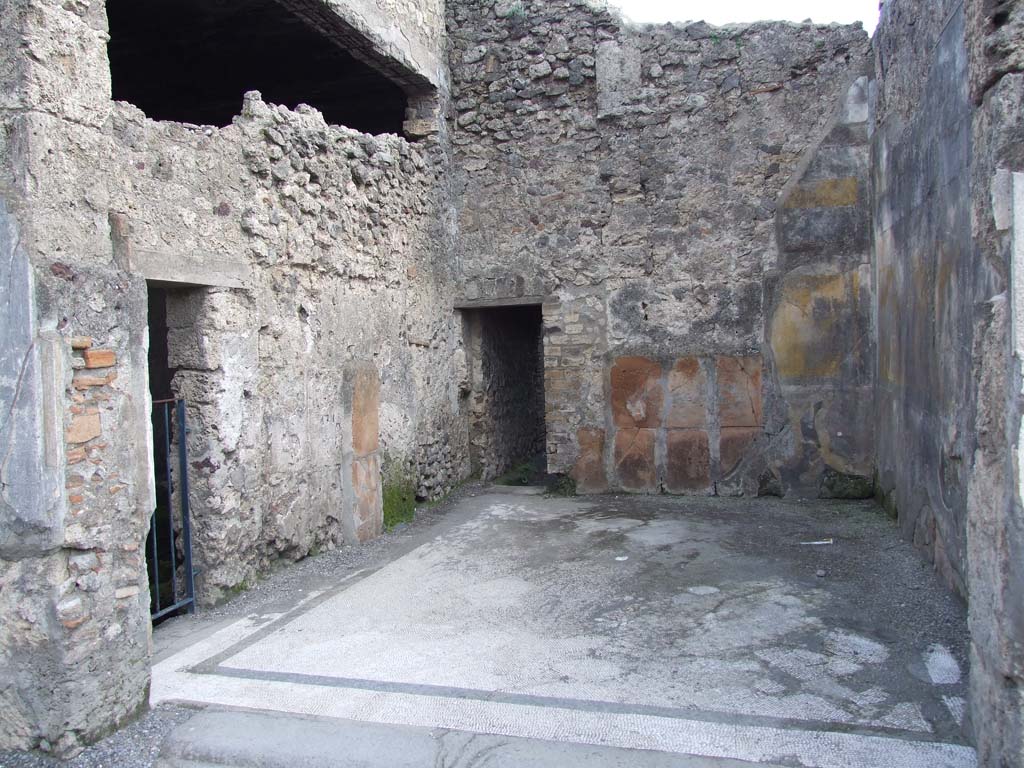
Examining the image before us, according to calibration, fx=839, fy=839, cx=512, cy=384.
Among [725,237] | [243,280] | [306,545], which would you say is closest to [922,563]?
[725,237]

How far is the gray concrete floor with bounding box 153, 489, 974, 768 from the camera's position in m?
2.86

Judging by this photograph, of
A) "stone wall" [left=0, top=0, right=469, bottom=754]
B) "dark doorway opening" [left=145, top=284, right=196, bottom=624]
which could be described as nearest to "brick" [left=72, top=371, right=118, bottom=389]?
"stone wall" [left=0, top=0, right=469, bottom=754]

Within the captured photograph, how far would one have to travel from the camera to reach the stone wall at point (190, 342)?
2.74 m

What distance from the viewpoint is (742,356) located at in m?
6.74

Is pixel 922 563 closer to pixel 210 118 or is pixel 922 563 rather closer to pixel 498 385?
pixel 498 385

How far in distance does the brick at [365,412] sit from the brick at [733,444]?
9.16 feet

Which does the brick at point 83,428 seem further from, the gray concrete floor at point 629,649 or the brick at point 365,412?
the brick at point 365,412

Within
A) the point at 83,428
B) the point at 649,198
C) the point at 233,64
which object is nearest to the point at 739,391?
the point at 649,198

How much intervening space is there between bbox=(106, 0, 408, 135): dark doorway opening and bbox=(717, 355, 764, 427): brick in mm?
3700

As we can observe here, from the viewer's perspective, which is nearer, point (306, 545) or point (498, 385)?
point (306, 545)

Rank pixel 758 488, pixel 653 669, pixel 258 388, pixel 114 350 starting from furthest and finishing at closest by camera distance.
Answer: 1. pixel 758 488
2. pixel 258 388
3. pixel 653 669
4. pixel 114 350

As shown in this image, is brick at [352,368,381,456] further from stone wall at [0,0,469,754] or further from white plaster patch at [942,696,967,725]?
white plaster patch at [942,696,967,725]

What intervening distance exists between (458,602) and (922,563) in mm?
2590

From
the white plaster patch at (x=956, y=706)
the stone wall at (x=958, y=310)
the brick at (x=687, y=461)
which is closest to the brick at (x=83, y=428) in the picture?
the stone wall at (x=958, y=310)
